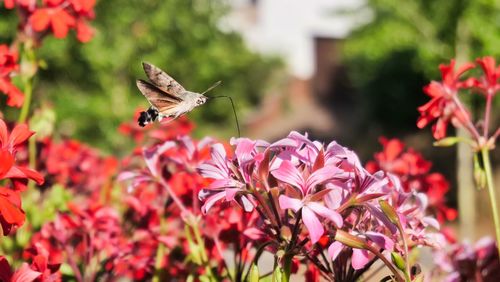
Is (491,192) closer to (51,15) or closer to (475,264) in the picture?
(475,264)

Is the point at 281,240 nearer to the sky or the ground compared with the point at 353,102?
nearer to the sky

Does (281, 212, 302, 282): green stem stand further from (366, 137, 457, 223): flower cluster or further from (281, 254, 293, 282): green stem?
(366, 137, 457, 223): flower cluster

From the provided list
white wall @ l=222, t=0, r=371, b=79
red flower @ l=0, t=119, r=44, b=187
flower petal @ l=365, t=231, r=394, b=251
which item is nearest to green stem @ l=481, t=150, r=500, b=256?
flower petal @ l=365, t=231, r=394, b=251

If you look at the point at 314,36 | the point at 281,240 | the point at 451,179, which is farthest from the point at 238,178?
the point at 314,36

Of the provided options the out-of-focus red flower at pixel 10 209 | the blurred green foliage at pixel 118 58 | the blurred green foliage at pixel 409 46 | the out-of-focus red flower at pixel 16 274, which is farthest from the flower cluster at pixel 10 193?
the blurred green foliage at pixel 118 58

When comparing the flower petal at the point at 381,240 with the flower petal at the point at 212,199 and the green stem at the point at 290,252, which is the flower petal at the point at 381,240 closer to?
the green stem at the point at 290,252

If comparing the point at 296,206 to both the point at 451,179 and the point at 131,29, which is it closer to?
the point at 131,29

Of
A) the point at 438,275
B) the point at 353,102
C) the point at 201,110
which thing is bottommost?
the point at 353,102
